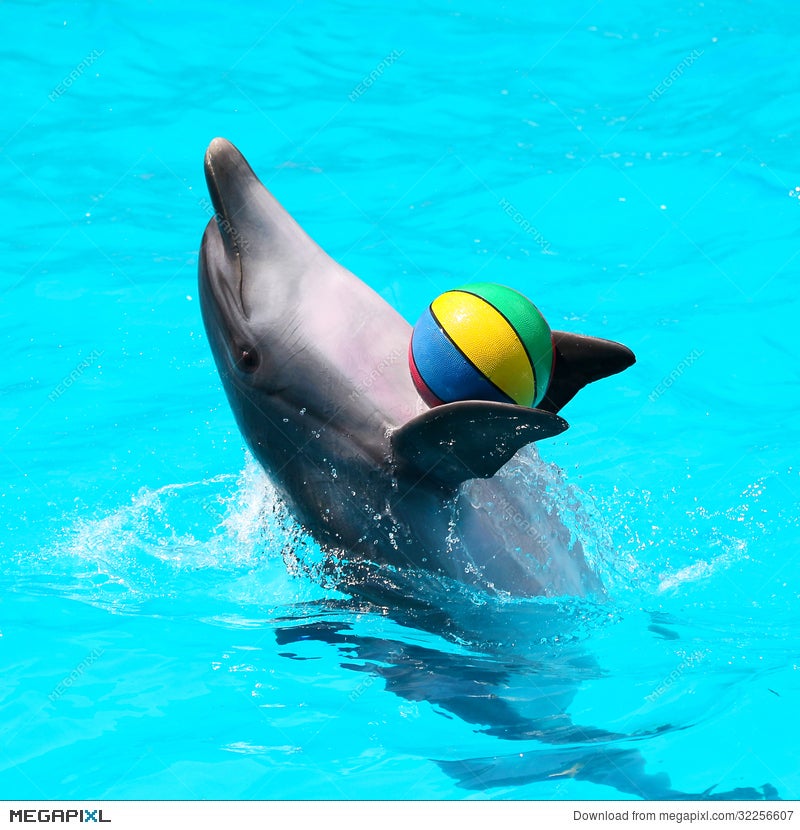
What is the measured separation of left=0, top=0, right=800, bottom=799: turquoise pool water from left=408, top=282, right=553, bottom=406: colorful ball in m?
0.88

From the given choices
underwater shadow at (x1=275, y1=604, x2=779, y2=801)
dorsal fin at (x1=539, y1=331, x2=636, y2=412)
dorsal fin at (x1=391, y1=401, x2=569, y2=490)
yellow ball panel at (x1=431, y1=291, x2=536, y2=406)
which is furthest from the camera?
dorsal fin at (x1=539, y1=331, x2=636, y2=412)

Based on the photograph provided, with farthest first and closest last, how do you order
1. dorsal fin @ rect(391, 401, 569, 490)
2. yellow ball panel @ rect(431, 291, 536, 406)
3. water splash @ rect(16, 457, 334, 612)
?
water splash @ rect(16, 457, 334, 612) < yellow ball panel @ rect(431, 291, 536, 406) < dorsal fin @ rect(391, 401, 569, 490)

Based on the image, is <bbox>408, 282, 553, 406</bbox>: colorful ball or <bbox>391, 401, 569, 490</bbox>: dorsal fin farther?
<bbox>408, 282, 553, 406</bbox>: colorful ball

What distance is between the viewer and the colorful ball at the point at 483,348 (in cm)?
496

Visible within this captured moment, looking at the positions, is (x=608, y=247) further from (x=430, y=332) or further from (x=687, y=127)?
(x=430, y=332)

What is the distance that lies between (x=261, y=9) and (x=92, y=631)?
9.71 metres

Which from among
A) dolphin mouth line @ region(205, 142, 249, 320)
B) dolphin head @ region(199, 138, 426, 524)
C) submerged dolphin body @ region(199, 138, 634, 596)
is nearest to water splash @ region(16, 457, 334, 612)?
submerged dolphin body @ region(199, 138, 634, 596)

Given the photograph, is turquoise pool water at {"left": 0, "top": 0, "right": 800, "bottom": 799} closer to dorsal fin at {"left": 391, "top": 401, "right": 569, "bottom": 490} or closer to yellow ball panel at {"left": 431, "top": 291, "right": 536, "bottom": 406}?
dorsal fin at {"left": 391, "top": 401, "right": 569, "bottom": 490}

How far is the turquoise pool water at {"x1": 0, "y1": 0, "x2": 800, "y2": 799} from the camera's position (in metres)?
5.51

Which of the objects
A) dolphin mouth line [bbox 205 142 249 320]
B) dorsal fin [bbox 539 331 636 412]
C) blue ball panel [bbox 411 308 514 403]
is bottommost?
blue ball panel [bbox 411 308 514 403]

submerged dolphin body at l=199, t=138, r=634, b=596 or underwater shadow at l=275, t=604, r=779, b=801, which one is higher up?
submerged dolphin body at l=199, t=138, r=634, b=596
